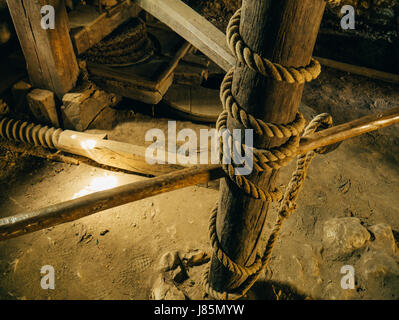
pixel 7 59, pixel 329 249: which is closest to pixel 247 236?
pixel 329 249

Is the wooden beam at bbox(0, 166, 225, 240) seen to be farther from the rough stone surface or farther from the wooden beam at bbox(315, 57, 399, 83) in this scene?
the wooden beam at bbox(315, 57, 399, 83)

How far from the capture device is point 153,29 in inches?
230

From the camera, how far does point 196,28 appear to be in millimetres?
2668

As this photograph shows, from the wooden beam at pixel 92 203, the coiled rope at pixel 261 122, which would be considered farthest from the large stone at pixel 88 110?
the coiled rope at pixel 261 122

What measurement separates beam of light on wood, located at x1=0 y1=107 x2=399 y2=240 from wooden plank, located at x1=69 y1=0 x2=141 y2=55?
10.4 feet

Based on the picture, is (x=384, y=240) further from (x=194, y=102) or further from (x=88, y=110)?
(x=88, y=110)

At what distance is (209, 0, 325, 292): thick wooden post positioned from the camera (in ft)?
3.39

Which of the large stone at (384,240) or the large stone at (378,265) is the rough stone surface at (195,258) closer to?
the large stone at (378,265)

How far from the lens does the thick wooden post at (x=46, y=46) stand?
3143 mm

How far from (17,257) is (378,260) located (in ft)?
11.9

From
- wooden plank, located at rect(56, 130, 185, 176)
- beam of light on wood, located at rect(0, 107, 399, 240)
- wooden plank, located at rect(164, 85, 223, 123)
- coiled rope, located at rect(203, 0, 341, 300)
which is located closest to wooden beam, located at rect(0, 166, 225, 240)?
beam of light on wood, located at rect(0, 107, 399, 240)

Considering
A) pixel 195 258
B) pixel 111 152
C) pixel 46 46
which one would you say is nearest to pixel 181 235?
pixel 195 258

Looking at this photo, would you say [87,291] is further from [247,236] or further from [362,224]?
[362,224]

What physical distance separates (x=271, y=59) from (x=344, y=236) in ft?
8.38
